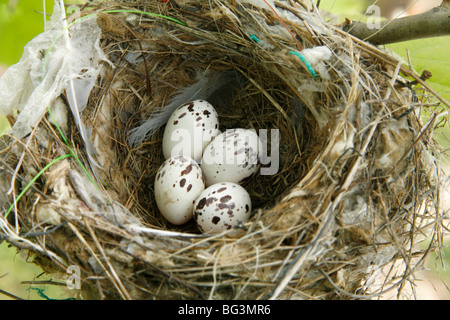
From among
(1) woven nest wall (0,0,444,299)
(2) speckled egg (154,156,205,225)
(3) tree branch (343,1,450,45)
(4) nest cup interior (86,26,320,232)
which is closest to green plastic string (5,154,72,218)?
(1) woven nest wall (0,0,444,299)

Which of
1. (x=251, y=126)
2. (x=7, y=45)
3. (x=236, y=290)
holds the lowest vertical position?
(x=236, y=290)

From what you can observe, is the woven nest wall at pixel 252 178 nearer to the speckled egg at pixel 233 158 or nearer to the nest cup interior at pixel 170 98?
the nest cup interior at pixel 170 98

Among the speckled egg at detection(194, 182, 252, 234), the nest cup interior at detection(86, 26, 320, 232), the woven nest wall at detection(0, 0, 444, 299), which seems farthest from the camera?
the nest cup interior at detection(86, 26, 320, 232)

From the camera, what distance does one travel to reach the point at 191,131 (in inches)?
77.4

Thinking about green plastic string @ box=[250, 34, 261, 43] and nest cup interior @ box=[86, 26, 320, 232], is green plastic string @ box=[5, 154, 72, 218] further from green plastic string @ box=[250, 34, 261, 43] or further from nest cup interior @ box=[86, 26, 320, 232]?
green plastic string @ box=[250, 34, 261, 43]

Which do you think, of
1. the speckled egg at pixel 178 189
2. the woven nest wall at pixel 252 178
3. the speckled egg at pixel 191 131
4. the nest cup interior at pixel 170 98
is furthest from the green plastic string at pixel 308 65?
the speckled egg at pixel 178 189

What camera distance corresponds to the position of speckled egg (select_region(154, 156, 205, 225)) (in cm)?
179

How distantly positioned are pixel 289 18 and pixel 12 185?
1.25 metres

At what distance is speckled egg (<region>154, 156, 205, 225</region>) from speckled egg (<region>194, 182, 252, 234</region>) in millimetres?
68

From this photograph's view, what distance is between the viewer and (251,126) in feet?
6.93

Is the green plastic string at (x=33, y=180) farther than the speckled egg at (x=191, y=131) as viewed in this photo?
No

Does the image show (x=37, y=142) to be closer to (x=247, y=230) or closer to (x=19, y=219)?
(x=19, y=219)

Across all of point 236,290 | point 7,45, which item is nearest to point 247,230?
point 236,290

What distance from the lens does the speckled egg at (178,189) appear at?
179cm
